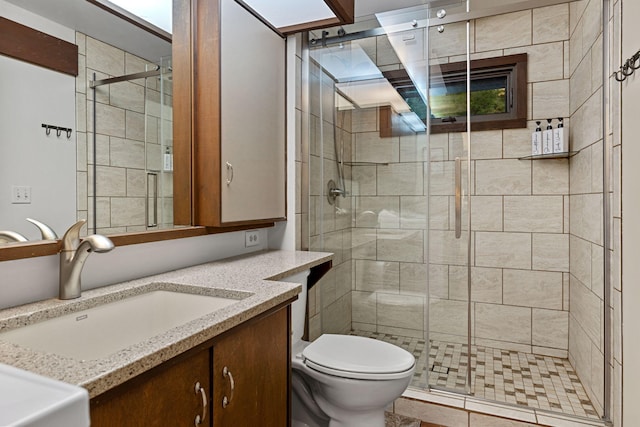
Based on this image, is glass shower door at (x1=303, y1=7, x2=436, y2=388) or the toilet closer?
the toilet

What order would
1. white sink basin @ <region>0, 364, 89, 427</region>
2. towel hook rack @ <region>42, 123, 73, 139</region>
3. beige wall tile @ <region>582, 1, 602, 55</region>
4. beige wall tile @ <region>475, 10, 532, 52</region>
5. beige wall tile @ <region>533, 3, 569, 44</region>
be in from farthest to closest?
1. beige wall tile @ <region>475, 10, 532, 52</region>
2. beige wall tile @ <region>533, 3, 569, 44</region>
3. beige wall tile @ <region>582, 1, 602, 55</region>
4. towel hook rack @ <region>42, 123, 73, 139</region>
5. white sink basin @ <region>0, 364, 89, 427</region>

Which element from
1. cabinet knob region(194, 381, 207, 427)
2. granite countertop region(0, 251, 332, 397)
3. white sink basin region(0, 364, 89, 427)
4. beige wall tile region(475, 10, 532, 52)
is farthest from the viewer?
beige wall tile region(475, 10, 532, 52)

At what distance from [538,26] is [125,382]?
3.31m

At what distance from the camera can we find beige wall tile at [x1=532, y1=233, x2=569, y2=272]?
2824 mm

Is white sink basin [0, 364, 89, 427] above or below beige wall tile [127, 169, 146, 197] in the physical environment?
below

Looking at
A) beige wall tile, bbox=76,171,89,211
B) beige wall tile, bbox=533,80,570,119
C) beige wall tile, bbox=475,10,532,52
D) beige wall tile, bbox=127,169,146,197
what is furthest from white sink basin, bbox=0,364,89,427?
beige wall tile, bbox=475,10,532,52

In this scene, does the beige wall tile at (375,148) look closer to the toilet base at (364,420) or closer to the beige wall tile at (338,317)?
the beige wall tile at (338,317)

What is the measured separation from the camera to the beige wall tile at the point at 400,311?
246 cm

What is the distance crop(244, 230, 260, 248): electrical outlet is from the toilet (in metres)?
0.41

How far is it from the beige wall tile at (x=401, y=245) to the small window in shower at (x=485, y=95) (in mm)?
683

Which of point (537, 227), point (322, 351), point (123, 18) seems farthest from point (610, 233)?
point (123, 18)

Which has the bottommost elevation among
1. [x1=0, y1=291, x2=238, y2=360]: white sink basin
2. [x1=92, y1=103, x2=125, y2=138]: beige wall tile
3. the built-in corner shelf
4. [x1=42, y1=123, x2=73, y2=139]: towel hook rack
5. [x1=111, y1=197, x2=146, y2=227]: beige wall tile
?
[x1=0, y1=291, x2=238, y2=360]: white sink basin

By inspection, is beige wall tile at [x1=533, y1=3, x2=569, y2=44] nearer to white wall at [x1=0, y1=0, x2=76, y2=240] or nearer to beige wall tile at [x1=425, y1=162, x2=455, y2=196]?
beige wall tile at [x1=425, y1=162, x2=455, y2=196]

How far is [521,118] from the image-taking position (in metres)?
2.89
